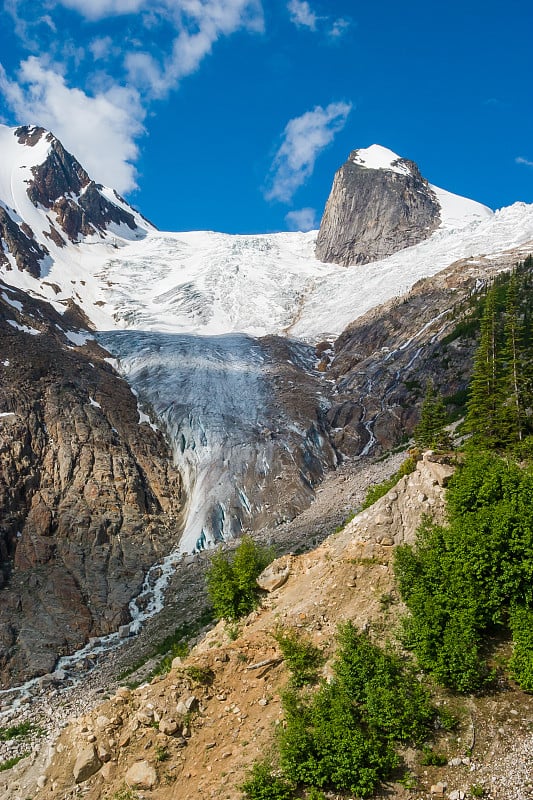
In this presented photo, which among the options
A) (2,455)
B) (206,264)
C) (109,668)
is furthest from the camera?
(206,264)

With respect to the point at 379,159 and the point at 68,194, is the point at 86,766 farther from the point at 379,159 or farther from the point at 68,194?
the point at 379,159

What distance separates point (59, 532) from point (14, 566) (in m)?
5.04

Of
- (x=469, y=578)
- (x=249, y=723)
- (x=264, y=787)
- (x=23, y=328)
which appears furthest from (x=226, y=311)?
(x=264, y=787)

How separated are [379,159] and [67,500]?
531 feet

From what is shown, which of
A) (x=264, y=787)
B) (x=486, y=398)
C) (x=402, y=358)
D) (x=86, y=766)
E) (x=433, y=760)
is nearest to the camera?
(x=264, y=787)

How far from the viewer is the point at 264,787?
12.4 metres

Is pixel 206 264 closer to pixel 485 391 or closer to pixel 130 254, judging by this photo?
pixel 130 254

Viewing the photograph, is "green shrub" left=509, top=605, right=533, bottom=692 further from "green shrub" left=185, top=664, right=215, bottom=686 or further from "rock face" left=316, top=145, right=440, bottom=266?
"rock face" left=316, top=145, right=440, bottom=266

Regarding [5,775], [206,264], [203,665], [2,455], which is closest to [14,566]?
[2,455]

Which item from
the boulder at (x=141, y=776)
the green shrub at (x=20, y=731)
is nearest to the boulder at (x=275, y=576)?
the boulder at (x=141, y=776)

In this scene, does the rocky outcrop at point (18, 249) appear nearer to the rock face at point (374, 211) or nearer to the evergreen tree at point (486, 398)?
the rock face at point (374, 211)

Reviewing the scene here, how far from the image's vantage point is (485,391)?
31297 millimetres

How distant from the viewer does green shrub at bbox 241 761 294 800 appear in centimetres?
1231

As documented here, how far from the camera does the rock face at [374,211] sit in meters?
150
